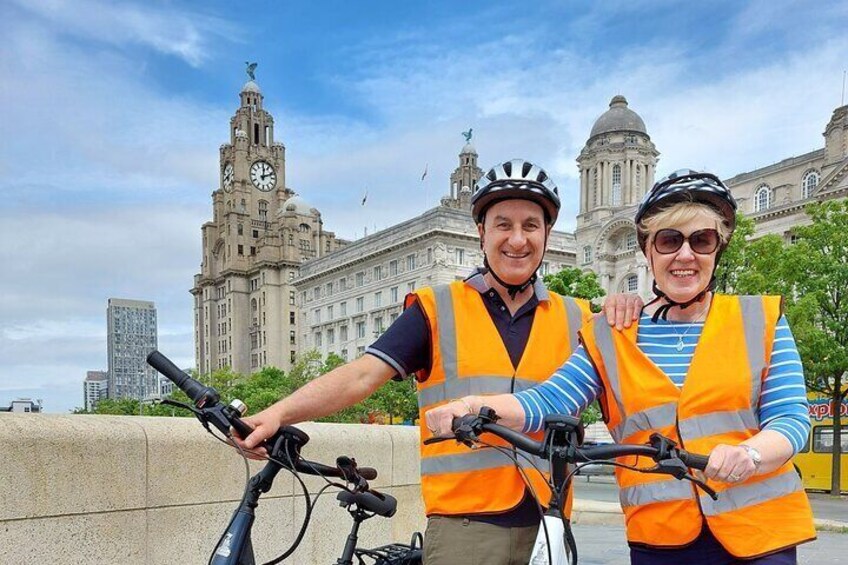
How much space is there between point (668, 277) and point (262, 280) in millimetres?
110886

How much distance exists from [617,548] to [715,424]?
7029 millimetres

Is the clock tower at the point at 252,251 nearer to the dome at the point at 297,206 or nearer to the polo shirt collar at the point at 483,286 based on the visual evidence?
the dome at the point at 297,206

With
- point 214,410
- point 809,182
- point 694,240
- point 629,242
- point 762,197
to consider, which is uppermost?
point 809,182

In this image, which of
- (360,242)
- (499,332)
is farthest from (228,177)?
(499,332)

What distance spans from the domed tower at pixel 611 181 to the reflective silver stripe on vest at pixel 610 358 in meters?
61.1

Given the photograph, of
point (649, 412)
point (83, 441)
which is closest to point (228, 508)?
point (83, 441)

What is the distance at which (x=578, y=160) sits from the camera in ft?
232

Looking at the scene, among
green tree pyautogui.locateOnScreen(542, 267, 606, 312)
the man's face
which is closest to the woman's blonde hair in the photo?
the man's face

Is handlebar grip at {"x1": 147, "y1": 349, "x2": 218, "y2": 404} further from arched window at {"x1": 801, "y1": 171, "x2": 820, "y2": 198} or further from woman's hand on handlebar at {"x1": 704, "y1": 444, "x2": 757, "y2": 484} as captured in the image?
arched window at {"x1": 801, "y1": 171, "x2": 820, "y2": 198}

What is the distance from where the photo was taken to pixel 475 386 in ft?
9.05

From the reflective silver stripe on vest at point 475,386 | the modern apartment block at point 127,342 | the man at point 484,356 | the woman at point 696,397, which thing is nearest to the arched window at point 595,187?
the man at point 484,356

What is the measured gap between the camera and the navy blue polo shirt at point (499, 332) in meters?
2.65

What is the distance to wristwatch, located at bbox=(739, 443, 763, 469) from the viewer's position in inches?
78.2

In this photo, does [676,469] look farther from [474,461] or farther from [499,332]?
[499,332]
